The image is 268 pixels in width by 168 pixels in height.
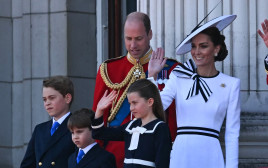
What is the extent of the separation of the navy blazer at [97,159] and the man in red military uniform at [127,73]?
0.18 m

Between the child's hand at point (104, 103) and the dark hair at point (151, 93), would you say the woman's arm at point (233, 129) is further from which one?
the child's hand at point (104, 103)

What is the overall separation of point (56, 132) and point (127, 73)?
767 mm

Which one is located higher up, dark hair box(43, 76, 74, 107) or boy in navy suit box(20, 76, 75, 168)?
dark hair box(43, 76, 74, 107)

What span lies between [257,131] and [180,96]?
2.85 feet

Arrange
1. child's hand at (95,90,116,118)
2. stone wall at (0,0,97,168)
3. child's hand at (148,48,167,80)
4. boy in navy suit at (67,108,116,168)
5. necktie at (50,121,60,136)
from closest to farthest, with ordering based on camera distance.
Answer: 1. child's hand at (95,90,116,118)
2. child's hand at (148,48,167,80)
3. boy in navy suit at (67,108,116,168)
4. necktie at (50,121,60,136)
5. stone wall at (0,0,97,168)

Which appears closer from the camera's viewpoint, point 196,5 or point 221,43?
point 221,43

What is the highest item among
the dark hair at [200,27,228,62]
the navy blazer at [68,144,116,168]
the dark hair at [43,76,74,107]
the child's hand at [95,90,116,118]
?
the dark hair at [200,27,228,62]

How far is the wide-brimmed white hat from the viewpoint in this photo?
7273 mm

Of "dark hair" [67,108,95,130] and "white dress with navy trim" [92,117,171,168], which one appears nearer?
"white dress with navy trim" [92,117,171,168]

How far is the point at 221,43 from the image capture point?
290 inches

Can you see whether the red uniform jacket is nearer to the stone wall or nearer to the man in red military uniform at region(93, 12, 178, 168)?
the man in red military uniform at region(93, 12, 178, 168)

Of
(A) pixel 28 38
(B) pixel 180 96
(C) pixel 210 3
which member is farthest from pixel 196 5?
(A) pixel 28 38

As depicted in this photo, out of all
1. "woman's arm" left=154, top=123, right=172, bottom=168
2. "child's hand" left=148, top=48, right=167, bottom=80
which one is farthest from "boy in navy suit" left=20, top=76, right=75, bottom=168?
"woman's arm" left=154, top=123, right=172, bottom=168

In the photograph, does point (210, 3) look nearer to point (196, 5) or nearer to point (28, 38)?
point (196, 5)
